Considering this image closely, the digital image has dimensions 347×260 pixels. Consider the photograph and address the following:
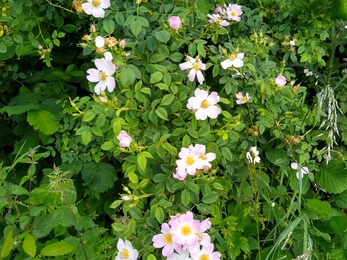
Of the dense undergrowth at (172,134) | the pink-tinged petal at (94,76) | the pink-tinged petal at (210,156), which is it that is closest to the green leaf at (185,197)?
the dense undergrowth at (172,134)

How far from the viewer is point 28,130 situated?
1695 millimetres

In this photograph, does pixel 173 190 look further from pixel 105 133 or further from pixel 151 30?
pixel 151 30

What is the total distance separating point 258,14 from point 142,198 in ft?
3.36

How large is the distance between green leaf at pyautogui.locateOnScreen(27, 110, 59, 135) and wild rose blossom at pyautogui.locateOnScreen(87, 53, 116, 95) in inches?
15.5

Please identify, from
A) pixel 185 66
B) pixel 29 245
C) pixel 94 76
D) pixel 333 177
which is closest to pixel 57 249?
pixel 29 245

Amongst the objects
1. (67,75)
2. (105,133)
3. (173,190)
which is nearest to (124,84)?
(105,133)

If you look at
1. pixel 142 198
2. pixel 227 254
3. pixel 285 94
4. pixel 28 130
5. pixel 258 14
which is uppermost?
pixel 258 14

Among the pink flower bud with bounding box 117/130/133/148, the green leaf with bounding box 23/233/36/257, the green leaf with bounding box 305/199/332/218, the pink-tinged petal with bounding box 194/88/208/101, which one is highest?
the pink-tinged petal with bounding box 194/88/208/101

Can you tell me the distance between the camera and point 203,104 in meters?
1.20

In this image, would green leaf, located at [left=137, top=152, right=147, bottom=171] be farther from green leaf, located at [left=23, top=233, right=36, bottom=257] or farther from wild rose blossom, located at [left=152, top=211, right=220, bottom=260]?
green leaf, located at [left=23, top=233, right=36, bottom=257]

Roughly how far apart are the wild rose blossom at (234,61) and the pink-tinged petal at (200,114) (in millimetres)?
180

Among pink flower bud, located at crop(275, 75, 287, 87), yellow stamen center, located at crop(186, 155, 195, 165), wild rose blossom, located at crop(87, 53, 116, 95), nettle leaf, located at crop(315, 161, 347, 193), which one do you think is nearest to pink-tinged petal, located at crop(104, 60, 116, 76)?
wild rose blossom, located at crop(87, 53, 116, 95)

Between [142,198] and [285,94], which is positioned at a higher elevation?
[285,94]

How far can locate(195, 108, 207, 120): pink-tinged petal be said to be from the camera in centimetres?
119
